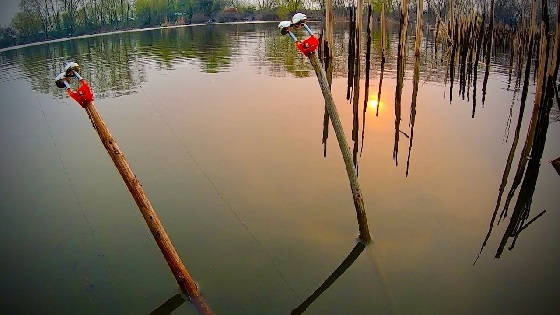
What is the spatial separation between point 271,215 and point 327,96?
11.8 ft

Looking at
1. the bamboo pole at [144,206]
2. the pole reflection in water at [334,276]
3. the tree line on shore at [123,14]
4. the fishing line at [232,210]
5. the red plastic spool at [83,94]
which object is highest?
the tree line on shore at [123,14]

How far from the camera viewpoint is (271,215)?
8.23m

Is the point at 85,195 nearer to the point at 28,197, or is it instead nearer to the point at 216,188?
the point at 28,197

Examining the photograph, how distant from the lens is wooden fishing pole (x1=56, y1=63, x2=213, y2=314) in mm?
4348

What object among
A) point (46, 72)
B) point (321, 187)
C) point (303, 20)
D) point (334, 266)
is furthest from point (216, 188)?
point (46, 72)

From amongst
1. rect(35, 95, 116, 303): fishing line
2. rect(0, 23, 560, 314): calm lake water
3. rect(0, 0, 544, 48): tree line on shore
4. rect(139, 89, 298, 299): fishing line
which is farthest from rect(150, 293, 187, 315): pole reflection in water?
rect(0, 0, 544, 48): tree line on shore

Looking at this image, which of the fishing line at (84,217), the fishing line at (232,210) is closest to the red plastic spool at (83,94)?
the fishing line at (84,217)

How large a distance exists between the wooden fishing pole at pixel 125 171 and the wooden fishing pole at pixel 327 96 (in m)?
2.68

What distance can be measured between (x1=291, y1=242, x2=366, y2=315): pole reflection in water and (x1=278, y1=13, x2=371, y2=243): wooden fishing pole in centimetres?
28

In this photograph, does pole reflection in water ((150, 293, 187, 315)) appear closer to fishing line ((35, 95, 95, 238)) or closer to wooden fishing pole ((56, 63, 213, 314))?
wooden fishing pole ((56, 63, 213, 314))

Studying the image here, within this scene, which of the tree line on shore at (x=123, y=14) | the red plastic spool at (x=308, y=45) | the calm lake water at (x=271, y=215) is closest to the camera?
the red plastic spool at (x=308, y=45)

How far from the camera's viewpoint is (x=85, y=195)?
369 inches

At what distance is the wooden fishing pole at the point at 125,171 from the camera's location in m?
4.35

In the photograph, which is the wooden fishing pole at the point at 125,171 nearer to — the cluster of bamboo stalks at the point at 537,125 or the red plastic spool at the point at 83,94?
the red plastic spool at the point at 83,94
